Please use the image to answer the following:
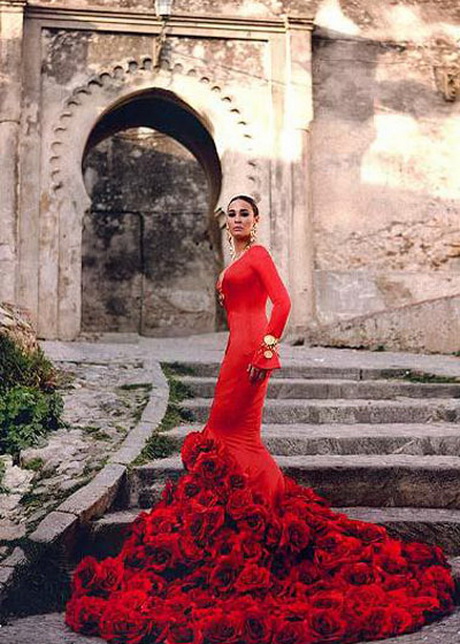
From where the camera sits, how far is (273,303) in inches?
139

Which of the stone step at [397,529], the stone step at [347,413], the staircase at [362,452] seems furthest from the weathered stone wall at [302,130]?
the stone step at [397,529]

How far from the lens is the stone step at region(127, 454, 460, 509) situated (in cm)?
418

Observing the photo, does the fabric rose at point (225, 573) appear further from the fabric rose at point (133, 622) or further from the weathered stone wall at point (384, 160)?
the weathered stone wall at point (384, 160)

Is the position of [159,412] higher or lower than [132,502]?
higher

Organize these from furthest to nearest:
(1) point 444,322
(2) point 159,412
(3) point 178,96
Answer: (3) point 178,96
(1) point 444,322
(2) point 159,412

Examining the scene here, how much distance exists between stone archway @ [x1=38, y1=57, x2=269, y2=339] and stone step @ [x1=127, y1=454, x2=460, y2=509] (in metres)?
6.49

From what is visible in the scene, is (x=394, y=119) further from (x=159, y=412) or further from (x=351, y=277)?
(x=159, y=412)

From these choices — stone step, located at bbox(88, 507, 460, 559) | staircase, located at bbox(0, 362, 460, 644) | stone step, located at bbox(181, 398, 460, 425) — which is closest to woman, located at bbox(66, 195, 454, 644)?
staircase, located at bbox(0, 362, 460, 644)

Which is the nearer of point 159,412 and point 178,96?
point 159,412

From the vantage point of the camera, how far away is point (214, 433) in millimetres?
3572

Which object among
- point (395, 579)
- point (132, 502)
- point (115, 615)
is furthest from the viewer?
point (132, 502)

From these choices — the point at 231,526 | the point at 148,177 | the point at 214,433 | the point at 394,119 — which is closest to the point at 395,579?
the point at 231,526

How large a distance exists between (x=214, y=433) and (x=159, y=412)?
1.78 metres

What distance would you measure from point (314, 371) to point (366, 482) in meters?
2.71
